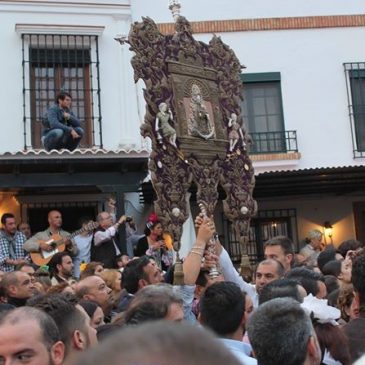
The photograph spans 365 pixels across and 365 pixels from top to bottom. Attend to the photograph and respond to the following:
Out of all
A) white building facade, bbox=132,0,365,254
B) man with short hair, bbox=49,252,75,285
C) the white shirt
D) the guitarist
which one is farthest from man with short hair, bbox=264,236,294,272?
white building facade, bbox=132,0,365,254

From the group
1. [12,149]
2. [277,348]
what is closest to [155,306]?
[277,348]

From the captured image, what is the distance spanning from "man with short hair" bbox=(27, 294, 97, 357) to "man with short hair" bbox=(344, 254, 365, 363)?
1.44 meters

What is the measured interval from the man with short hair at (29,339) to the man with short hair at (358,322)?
5.30 ft

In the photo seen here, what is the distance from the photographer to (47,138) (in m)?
10.6

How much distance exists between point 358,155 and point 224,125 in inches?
270

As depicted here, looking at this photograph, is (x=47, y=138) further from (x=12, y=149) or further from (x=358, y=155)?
(x=358, y=155)

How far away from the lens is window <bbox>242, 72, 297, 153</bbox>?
14.4 metres

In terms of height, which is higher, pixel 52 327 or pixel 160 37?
pixel 160 37

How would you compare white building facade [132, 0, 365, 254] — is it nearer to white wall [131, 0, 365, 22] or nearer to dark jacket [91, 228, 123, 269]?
white wall [131, 0, 365, 22]

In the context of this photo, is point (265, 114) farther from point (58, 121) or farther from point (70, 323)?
point (70, 323)

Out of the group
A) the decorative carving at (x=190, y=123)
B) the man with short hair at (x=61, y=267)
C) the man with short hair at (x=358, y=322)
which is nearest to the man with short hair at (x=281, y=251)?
the decorative carving at (x=190, y=123)

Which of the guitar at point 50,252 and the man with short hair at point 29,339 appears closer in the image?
the man with short hair at point 29,339

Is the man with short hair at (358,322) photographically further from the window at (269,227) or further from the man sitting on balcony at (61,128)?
the window at (269,227)

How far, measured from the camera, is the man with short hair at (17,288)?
562 centimetres
